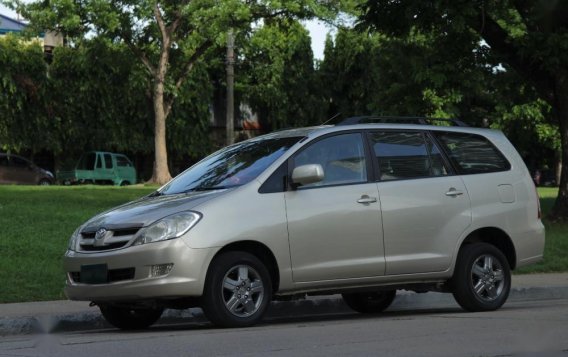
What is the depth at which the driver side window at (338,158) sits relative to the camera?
Answer: 907 centimetres

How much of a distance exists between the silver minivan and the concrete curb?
40cm

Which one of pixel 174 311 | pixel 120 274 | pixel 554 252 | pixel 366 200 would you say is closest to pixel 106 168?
pixel 554 252

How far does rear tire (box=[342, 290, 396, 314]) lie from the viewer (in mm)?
10461

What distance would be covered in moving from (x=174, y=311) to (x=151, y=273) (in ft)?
6.26

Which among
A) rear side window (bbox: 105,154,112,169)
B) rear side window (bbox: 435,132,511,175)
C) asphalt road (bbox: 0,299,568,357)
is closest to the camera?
asphalt road (bbox: 0,299,568,357)

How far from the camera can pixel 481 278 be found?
9719 millimetres

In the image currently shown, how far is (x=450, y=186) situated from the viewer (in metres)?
9.60

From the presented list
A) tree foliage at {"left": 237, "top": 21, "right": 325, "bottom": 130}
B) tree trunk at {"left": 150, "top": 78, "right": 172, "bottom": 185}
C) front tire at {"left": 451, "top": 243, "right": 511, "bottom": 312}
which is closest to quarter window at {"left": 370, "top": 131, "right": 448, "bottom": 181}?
front tire at {"left": 451, "top": 243, "right": 511, "bottom": 312}

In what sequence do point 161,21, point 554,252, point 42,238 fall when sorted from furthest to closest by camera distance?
point 161,21, point 554,252, point 42,238

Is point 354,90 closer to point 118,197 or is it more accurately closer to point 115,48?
point 115,48

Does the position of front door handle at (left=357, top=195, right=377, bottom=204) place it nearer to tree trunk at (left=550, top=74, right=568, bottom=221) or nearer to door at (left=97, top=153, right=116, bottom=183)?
tree trunk at (left=550, top=74, right=568, bottom=221)

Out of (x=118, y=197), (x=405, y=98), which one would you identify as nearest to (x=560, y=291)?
(x=118, y=197)

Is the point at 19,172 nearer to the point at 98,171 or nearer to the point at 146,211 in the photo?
the point at 98,171

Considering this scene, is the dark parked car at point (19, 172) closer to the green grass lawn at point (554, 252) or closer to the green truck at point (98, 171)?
the green truck at point (98, 171)
